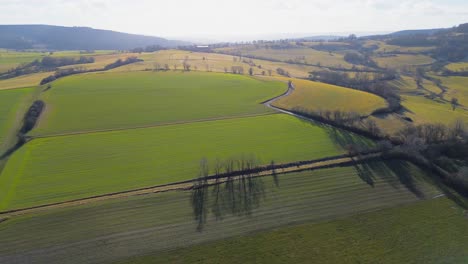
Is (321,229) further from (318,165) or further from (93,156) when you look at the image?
(93,156)

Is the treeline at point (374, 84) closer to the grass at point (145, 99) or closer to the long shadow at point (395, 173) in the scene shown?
the grass at point (145, 99)

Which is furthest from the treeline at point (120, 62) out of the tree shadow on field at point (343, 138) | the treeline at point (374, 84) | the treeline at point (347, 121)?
the tree shadow on field at point (343, 138)

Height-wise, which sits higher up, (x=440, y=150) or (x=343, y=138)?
(x=343, y=138)

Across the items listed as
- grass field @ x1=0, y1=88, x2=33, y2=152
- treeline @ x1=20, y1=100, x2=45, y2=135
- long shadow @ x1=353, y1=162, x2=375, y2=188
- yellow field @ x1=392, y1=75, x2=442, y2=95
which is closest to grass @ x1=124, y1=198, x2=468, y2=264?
long shadow @ x1=353, y1=162, x2=375, y2=188

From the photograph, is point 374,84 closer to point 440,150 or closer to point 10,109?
point 440,150

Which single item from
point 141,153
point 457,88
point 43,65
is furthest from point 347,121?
point 43,65

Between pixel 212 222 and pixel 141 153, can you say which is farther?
pixel 141 153

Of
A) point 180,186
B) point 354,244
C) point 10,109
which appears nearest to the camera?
point 354,244
